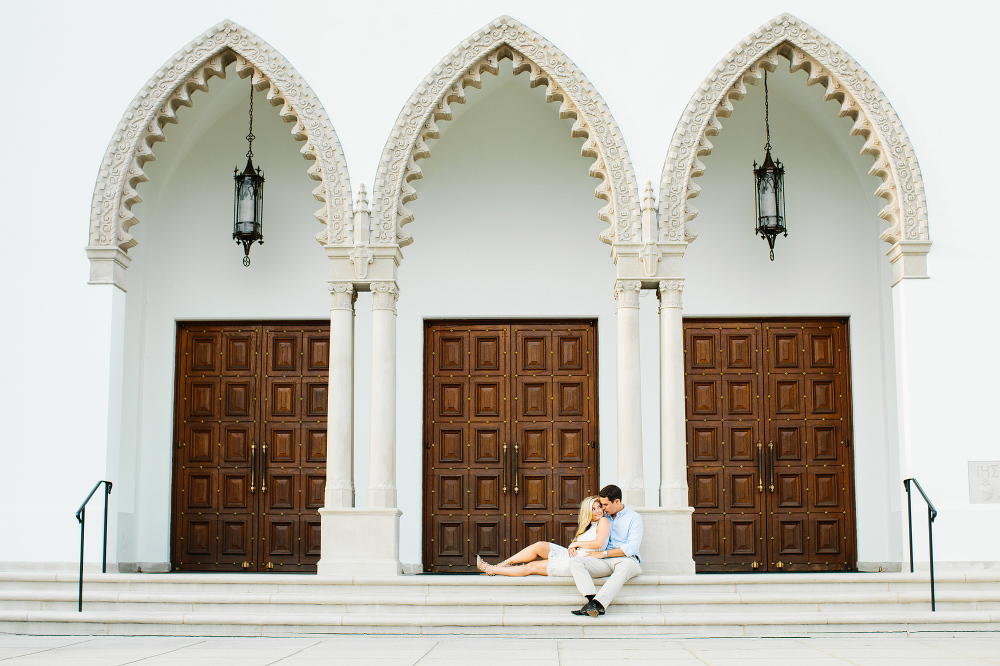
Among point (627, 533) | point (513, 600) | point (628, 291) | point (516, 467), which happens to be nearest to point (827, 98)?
point (628, 291)

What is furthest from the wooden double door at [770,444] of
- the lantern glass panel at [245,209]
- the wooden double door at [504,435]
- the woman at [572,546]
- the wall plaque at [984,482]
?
the lantern glass panel at [245,209]

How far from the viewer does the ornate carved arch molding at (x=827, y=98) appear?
27.3 feet

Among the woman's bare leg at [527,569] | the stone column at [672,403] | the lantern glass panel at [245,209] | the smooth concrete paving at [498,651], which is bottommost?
the smooth concrete paving at [498,651]

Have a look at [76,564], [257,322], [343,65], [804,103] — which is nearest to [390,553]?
[76,564]

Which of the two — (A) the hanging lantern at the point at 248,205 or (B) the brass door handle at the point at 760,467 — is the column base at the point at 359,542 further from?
(B) the brass door handle at the point at 760,467

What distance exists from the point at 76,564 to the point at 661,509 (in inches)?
184

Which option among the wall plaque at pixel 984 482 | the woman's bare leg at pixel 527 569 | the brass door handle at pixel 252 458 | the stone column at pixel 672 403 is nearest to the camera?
the woman's bare leg at pixel 527 569

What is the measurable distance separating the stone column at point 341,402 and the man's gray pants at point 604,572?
2041mm

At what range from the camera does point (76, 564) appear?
8094mm

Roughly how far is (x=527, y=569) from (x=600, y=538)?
687mm

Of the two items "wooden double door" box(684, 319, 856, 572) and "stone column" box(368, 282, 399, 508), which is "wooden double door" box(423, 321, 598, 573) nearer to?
"wooden double door" box(684, 319, 856, 572)

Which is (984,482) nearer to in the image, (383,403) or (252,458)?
(383,403)

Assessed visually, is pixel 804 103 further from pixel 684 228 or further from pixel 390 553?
pixel 390 553

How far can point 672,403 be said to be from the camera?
8.24 metres
